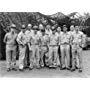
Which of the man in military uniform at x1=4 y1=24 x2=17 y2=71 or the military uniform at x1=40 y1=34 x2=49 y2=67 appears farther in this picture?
the military uniform at x1=40 y1=34 x2=49 y2=67

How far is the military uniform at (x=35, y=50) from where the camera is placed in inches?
329

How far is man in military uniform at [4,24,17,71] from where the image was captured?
8.25 m

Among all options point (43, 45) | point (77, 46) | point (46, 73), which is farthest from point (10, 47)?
point (77, 46)

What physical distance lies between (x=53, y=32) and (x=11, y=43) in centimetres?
181

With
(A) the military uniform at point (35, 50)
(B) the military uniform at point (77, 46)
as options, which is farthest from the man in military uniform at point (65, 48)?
(A) the military uniform at point (35, 50)

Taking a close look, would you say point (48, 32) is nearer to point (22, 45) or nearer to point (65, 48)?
point (65, 48)

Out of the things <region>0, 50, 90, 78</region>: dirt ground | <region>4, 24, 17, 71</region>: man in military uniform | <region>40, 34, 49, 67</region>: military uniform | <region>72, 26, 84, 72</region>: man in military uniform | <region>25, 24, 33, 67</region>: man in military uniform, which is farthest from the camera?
<region>40, 34, 49, 67</region>: military uniform

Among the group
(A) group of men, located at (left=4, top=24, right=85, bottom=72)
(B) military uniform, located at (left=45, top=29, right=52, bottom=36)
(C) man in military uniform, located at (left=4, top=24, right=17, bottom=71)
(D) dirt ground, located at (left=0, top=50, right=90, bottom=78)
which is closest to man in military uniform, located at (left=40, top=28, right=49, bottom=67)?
(A) group of men, located at (left=4, top=24, right=85, bottom=72)

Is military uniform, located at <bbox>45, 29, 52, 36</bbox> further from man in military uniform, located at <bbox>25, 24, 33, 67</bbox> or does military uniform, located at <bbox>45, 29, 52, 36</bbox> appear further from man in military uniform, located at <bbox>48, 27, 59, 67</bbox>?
man in military uniform, located at <bbox>25, 24, 33, 67</bbox>

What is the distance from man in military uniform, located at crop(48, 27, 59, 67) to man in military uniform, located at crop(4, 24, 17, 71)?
149 cm

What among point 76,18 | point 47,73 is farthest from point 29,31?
point 76,18

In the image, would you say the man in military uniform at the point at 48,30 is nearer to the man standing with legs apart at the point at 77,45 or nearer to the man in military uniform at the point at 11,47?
the man standing with legs apart at the point at 77,45

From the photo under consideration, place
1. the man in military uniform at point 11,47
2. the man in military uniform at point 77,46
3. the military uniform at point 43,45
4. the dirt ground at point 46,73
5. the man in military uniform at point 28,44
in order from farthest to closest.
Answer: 1. the military uniform at point 43,45
2. the man in military uniform at point 28,44
3. the man in military uniform at point 11,47
4. the man in military uniform at point 77,46
5. the dirt ground at point 46,73

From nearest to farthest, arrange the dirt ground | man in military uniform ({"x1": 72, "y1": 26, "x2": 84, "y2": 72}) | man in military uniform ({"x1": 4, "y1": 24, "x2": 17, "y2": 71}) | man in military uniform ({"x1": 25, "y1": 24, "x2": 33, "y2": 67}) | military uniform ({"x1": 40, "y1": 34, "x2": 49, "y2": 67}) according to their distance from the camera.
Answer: the dirt ground → man in military uniform ({"x1": 72, "y1": 26, "x2": 84, "y2": 72}) → man in military uniform ({"x1": 4, "y1": 24, "x2": 17, "y2": 71}) → man in military uniform ({"x1": 25, "y1": 24, "x2": 33, "y2": 67}) → military uniform ({"x1": 40, "y1": 34, "x2": 49, "y2": 67})
